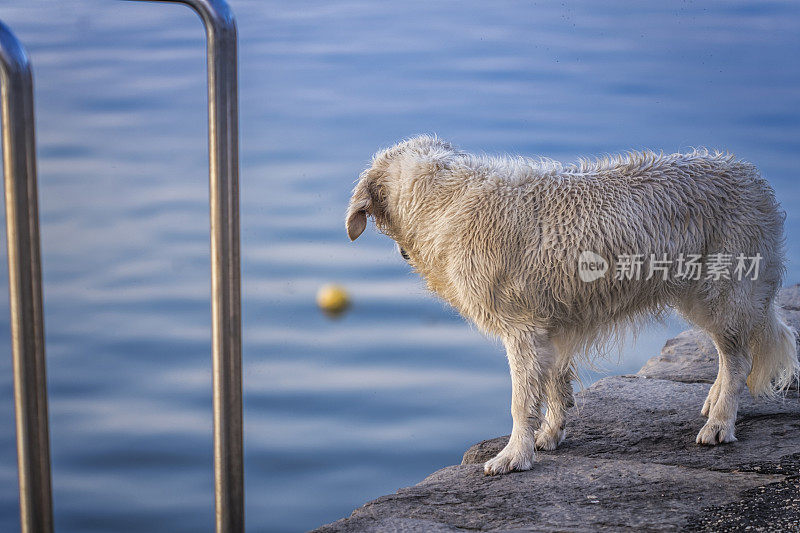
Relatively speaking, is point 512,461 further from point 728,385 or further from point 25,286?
point 25,286

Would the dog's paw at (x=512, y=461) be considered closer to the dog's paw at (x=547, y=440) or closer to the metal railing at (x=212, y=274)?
the dog's paw at (x=547, y=440)

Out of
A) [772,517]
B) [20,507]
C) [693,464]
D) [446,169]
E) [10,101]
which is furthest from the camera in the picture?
[446,169]

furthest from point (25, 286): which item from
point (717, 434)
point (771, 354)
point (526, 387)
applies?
point (771, 354)

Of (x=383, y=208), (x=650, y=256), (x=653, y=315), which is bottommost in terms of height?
(x=653, y=315)

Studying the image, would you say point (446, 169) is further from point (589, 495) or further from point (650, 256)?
point (589, 495)

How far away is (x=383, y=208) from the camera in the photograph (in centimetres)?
349

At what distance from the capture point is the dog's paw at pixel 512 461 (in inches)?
122

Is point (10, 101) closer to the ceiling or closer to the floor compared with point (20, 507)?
closer to the ceiling

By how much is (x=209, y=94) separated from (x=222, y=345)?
0.56 m

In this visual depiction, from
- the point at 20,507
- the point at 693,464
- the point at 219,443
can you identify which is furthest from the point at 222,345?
the point at 693,464

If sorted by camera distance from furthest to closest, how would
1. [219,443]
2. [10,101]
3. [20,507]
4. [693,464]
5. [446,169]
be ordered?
[446,169], [693,464], [219,443], [20,507], [10,101]

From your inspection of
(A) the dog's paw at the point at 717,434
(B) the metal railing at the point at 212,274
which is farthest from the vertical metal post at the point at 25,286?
(A) the dog's paw at the point at 717,434

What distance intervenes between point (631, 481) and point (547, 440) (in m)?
0.60

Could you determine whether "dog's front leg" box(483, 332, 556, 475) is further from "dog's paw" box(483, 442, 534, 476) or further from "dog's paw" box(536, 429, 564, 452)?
"dog's paw" box(536, 429, 564, 452)
